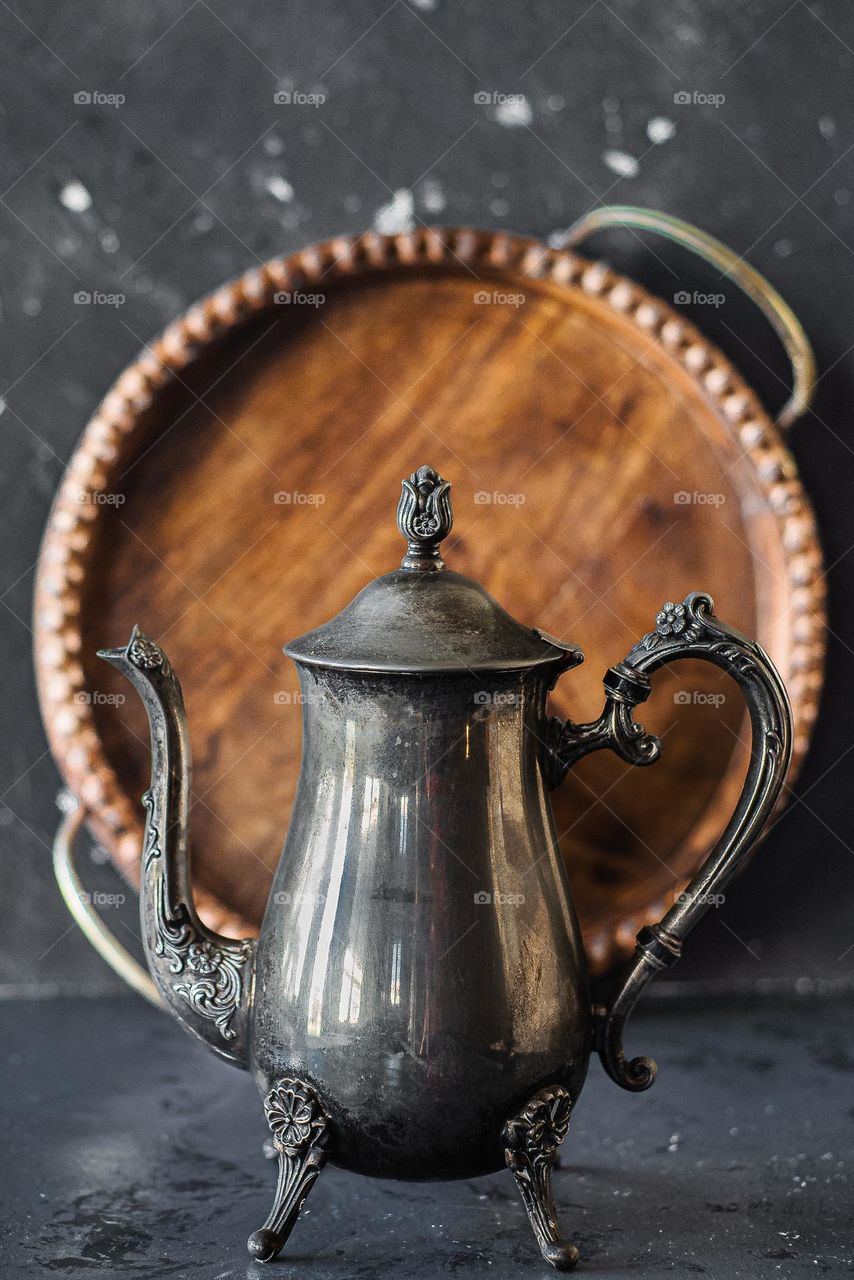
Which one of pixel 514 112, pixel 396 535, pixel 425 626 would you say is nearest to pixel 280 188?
pixel 514 112

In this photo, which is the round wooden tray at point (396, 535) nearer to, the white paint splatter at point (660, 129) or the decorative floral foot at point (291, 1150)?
the white paint splatter at point (660, 129)

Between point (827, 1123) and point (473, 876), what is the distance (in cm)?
40

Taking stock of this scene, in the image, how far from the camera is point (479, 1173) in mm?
694

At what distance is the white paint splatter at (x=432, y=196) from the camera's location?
3.28 feet

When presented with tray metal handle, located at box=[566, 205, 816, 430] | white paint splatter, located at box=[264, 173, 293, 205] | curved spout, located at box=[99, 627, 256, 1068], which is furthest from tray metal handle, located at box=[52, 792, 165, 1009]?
tray metal handle, located at box=[566, 205, 816, 430]

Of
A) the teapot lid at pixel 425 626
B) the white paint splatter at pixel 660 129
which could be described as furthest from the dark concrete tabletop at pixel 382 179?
the teapot lid at pixel 425 626

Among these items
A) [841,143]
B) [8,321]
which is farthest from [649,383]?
[8,321]

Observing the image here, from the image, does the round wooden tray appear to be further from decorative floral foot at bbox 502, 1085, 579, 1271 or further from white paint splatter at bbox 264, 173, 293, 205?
decorative floral foot at bbox 502, 1085, 579, 1271

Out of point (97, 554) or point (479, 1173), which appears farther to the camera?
point (97, 554)

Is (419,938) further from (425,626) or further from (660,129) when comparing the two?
(660,129)

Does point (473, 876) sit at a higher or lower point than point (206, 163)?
lower

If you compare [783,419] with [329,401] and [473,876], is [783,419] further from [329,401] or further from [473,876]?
[473,876]

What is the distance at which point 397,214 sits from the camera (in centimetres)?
100

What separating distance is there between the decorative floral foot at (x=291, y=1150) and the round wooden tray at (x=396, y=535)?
32 centimetres
